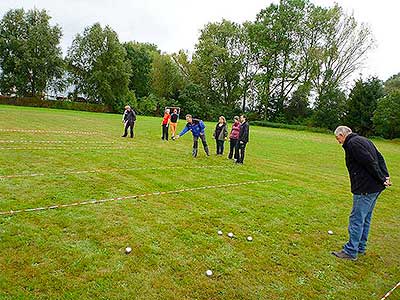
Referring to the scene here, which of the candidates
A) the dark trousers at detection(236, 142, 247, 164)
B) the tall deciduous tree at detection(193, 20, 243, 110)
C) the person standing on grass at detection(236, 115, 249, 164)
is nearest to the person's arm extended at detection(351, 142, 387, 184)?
the person standing on grass at detection(236, 115, 249, 164)

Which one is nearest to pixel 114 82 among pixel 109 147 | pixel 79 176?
pixel 109 147

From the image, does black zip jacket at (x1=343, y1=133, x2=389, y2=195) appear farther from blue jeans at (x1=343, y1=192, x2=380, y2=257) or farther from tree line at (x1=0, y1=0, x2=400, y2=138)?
tree line at (x1=0, y1=0, x2=400, y2=138)

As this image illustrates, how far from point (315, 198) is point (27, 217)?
6.55 m

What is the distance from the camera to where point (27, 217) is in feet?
17.0

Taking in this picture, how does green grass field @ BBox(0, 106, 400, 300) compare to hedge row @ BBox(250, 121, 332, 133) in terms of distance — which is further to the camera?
hedge row @ BBox(250, 121, 332, 133)

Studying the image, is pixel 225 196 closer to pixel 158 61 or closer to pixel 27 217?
pixel 27 217

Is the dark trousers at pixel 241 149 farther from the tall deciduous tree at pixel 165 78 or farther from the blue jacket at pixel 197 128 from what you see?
the tall deciduous tree at pixel 165 78

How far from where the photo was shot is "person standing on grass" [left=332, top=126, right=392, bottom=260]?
4.73 meters

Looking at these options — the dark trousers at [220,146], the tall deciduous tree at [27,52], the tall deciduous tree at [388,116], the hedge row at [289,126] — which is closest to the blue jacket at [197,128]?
the dark trousers at [220,146]

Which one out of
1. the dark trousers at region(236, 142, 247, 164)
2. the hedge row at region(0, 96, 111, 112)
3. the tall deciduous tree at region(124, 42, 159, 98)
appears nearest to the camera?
the dark trousers at region(236, 142, 247, 164)

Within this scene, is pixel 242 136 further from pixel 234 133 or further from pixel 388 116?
pixel 388 116

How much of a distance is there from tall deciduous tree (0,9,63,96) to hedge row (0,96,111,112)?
6.28 ft

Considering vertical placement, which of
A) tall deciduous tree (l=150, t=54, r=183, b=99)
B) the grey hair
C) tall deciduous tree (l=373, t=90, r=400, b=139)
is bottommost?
the grey hair

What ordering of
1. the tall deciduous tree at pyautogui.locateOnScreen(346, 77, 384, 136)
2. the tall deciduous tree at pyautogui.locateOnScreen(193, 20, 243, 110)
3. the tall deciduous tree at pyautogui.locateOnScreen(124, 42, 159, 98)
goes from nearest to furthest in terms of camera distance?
1. the tall deciduous tree at pyautogui.locateOnScreen(346, 77, 384, 136)
2. the tall deciduous tree at pyautogui.locateOnScreen(193, 20, 243, 110)
3. the tall deciduous tree at pyautogui.locateOnScreen(124, 42, 159, 98)
